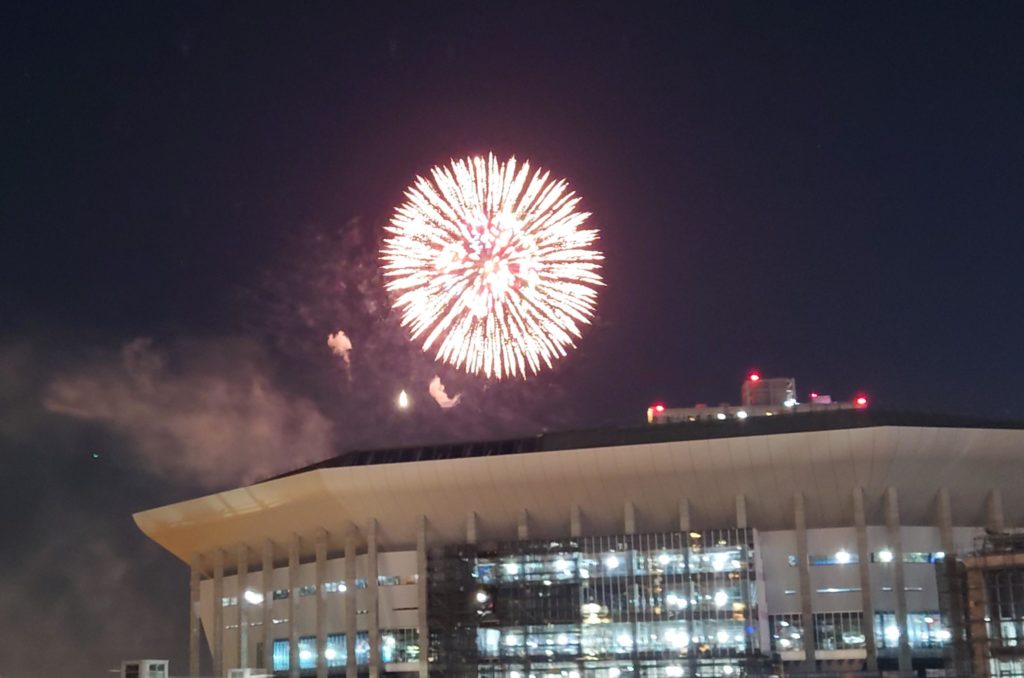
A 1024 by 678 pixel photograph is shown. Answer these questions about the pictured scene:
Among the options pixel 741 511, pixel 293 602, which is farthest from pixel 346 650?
pixel 741 511

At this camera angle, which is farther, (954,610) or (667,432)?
(667,432)

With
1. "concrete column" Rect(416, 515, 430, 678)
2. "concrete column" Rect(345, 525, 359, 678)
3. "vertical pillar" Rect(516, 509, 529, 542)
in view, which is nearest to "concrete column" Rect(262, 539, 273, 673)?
"concrete column" Rect(345, 525, 359, 678)

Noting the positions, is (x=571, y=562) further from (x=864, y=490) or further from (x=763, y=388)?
(x=763, y=388)

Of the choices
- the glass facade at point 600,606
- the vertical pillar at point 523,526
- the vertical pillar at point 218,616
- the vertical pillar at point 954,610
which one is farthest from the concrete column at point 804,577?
the vertical pillar at point 218,616

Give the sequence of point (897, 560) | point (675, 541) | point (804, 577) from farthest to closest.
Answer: point (675, 541) < point (804, 577) < point (897, 560)

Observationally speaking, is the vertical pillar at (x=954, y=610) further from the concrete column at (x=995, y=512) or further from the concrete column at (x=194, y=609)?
the concrete column at (x=194, y=609)

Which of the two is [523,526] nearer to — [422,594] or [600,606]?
[600,606]
